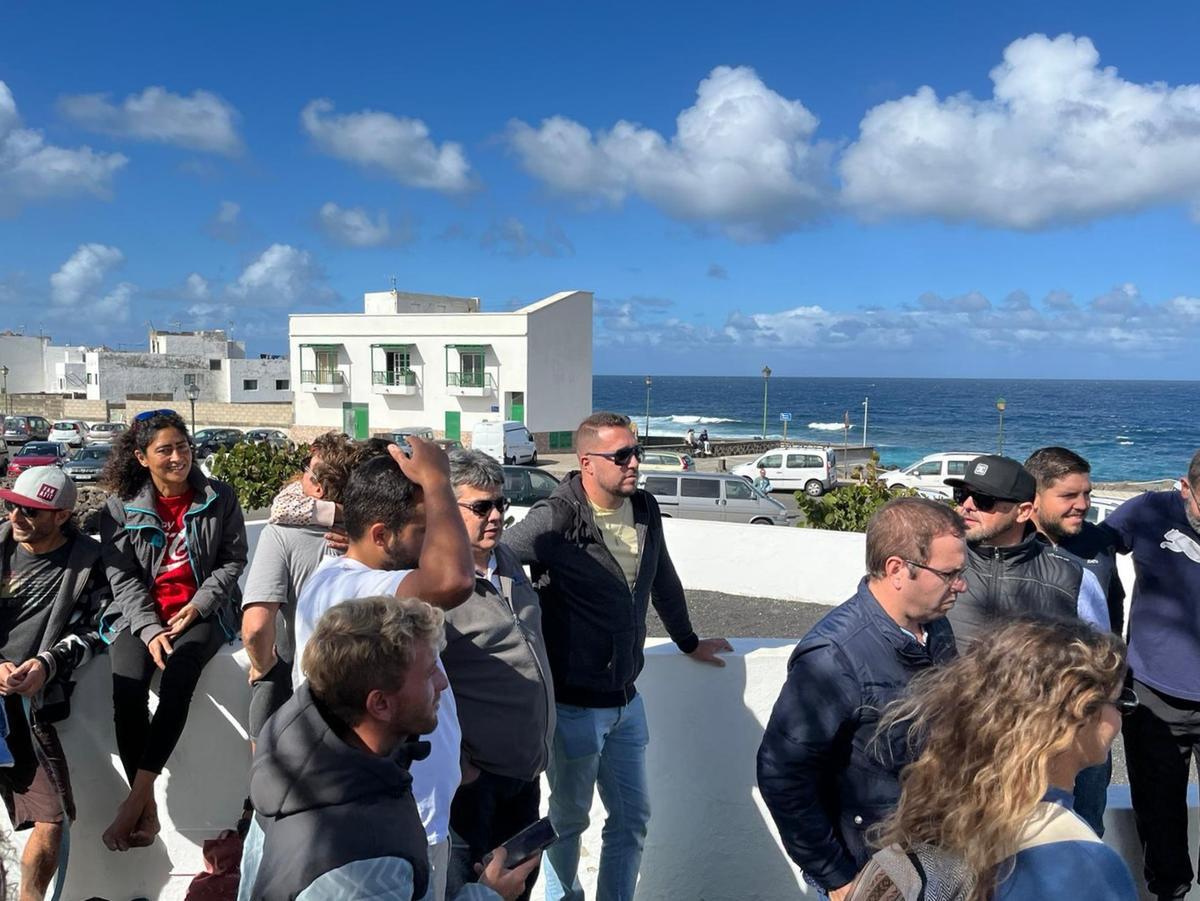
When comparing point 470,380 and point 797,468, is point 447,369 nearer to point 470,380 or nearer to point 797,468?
point 470,380

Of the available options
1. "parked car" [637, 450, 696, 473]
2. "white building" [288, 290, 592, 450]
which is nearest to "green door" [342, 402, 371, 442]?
"white building" [288, 290, 592, 450]

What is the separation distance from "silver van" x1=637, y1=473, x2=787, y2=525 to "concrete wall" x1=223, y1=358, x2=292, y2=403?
53407 millimetres

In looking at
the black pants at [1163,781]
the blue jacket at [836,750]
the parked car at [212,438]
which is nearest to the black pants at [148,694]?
the blue jacket at [836,750]

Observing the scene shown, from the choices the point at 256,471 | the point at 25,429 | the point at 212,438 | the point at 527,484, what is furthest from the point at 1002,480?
the point at 25,429

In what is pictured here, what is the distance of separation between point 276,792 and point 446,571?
654 millimetres

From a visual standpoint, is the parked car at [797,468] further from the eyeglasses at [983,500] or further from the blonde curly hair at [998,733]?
the blonde curly hair at [998,733]

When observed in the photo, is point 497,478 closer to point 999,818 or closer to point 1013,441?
point 999,818

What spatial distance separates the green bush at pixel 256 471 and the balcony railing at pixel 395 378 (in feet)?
110

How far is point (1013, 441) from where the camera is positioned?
78.7m

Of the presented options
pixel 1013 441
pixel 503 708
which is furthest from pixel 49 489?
pixel 1013 441

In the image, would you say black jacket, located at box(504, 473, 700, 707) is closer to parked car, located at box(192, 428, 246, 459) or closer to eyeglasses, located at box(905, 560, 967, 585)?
eyeglasses, located at box(905, 560, 967, 585)

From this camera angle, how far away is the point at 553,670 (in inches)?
112

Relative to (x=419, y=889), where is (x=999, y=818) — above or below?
above

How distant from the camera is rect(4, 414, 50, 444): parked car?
35.8 m
